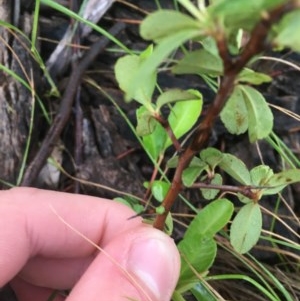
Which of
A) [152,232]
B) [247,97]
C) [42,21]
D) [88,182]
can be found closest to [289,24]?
[247,97]

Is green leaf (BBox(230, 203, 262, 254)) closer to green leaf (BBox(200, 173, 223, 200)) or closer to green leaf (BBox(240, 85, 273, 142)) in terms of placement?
green leaf (BBox(200, 173, 223, 200))

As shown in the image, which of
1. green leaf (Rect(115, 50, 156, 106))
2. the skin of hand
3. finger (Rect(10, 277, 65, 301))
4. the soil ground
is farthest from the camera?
the soil ground

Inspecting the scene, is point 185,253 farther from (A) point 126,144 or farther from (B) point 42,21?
(B) point 42,21

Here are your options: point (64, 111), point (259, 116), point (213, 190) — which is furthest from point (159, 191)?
point (64, 111)

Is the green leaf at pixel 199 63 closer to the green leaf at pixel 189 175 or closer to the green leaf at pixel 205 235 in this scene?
the green leaf at pixel 189 175

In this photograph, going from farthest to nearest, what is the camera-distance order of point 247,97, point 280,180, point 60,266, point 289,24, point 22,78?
point 22,78 → point 60,266 → point 280,180 → point 247,97 → point 289,24

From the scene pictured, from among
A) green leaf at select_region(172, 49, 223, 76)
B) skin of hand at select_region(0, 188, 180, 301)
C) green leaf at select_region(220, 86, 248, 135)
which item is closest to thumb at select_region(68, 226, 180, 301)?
skin of hand at select_region(0, 188, 180, 301)

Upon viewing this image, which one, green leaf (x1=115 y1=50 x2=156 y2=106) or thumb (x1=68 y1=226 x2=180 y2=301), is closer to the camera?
green leaf (x1=115 y1=50 x2=156 y2=106)
